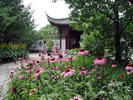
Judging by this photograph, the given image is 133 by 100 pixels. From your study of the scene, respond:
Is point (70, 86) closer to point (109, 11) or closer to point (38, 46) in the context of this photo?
point (109, 11)

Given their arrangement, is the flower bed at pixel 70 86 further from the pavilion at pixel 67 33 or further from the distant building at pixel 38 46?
the distant building at pixel 38 46

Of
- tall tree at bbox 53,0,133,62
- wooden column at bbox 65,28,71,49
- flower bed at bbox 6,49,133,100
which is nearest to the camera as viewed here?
flower bed at bbox 6,49,133,100

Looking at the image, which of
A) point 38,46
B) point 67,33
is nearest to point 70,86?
point 67,33

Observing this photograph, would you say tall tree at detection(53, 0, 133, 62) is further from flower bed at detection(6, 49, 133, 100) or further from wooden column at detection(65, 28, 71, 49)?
wooden column at detection(65, 28, 71, 49)

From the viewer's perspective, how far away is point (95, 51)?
478 cm

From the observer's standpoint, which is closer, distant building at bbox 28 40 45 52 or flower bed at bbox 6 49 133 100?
flower bed at bbox 6 49 133 100

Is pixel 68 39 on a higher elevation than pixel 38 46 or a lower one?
higher

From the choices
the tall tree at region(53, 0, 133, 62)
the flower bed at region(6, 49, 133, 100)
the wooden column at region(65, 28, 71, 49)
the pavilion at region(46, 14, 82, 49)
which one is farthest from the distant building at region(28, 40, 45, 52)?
the flower bed at region(6, 49, 133, 100)

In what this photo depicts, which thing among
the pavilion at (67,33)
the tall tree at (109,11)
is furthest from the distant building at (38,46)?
the tall tree at (109,11)

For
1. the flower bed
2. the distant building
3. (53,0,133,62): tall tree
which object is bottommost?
the flower bed

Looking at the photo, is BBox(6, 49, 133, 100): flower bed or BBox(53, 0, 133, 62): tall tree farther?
BBox(53, 0, 133, 62): tall tree

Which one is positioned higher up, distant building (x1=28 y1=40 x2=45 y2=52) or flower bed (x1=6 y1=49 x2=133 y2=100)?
distant building (x1=28 y1=40 x2=45 y2=52)

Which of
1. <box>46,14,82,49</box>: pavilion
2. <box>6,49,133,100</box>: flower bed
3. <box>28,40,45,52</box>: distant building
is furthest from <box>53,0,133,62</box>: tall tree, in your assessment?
<box>28,40,45,52</box>: distant building

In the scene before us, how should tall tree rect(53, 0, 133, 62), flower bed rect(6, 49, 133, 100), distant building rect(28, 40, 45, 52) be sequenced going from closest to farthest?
flower bed rect(6, 49, 133, 100) < tall tree rect(53, 0, 133, 62) < distant building rect(28, 40, 45, 52)
